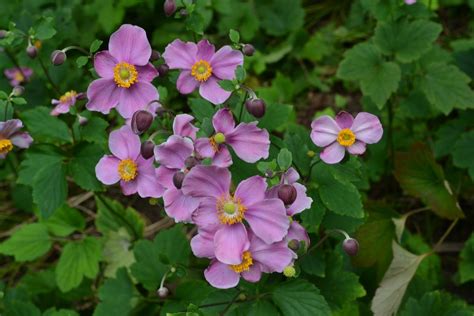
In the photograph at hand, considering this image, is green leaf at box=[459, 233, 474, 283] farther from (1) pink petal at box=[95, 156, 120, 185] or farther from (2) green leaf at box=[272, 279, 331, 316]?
(1) pink petal at box=[95, 156, 120, 185]

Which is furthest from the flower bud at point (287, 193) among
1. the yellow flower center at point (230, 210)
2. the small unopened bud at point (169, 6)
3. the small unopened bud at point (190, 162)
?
the small unopened bud at point (169, 6)

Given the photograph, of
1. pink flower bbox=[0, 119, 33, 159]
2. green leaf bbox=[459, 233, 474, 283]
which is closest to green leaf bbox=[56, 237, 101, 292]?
pink flower bbox=[0, 119, 33, 159]

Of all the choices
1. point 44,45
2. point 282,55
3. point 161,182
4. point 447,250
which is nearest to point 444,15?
point 282,55

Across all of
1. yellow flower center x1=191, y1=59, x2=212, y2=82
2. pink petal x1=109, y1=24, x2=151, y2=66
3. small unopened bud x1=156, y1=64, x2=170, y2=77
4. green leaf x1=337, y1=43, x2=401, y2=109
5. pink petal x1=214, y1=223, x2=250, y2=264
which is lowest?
green leaf x1=337, y1=43, x2=401, y2=109

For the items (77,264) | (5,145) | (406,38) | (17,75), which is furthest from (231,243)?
(17,75)

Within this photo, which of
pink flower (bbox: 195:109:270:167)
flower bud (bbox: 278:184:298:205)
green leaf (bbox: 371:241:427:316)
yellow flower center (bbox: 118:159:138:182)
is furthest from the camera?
green leaf (bbox: 371:241:427:316)

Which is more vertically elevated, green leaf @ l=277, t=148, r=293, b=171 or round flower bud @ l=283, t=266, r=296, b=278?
green leaf @ l=277, t=148, r=293, b=171

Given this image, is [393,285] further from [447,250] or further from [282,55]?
[282,55]
